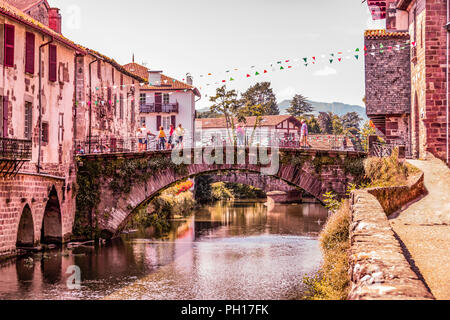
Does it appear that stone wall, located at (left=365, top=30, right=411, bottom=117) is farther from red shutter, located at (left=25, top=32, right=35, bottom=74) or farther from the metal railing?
the metal railing

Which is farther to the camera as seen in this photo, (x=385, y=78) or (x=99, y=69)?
(x=99, y=69)

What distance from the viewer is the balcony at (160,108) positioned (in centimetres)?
5822

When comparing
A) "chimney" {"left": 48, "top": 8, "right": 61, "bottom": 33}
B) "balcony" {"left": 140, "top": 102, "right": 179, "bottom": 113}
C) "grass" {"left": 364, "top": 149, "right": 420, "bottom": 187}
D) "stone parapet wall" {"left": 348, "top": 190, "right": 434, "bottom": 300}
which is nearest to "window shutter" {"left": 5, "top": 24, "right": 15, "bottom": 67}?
"chimney" {"left": 48, "top": 8, "right": 61, "bottom": 33}

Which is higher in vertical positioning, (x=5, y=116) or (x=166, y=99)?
(x=166, y=99)

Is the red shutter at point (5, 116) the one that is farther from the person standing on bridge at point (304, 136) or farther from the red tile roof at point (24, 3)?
the person standing on bridge at point (304, 136)

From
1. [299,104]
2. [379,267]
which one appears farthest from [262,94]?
[379,267]

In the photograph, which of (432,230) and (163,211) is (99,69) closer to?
(163,211)

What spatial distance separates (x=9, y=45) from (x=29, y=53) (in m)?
1.67

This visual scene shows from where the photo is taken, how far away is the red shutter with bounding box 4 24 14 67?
22.5 m

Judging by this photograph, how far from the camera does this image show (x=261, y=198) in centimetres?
6638

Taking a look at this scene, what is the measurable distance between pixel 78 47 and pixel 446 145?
53.9ft

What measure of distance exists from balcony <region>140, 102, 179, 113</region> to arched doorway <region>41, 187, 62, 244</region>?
105ft

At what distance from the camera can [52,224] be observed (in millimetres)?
26938

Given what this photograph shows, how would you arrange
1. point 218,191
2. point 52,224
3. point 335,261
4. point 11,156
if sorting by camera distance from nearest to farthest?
point 335,261, point 11,156, point 52,224, point 218,191
